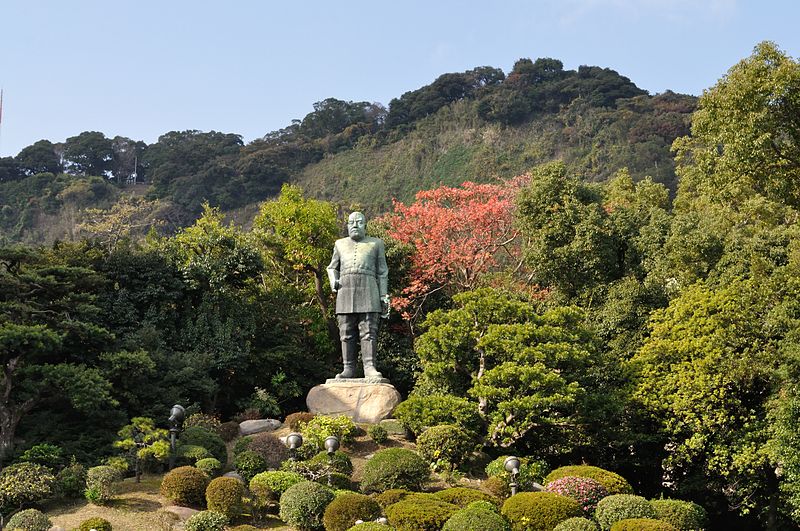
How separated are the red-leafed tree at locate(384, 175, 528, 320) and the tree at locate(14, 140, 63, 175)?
3999cm

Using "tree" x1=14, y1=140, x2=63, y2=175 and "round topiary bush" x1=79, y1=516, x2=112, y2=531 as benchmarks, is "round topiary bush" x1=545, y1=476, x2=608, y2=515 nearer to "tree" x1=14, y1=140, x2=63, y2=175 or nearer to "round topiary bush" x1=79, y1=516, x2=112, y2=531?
"round topiary bush" x1=79, y1=516, x2=112, y2=531

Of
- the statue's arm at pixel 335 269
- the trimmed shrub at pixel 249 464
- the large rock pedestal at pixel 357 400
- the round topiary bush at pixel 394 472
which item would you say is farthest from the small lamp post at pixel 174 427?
the statue's arm at pixel 335 269

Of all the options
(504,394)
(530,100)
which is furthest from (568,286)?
(530,100)

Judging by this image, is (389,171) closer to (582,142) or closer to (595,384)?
(582,142)

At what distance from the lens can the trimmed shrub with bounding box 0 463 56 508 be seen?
45.9 feet

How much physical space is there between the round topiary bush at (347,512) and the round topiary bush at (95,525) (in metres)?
3.31

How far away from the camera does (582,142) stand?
50.1 meters

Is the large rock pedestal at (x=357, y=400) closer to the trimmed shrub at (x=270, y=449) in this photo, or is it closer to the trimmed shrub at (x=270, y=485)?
the trimmed shrub at (x=270, y=449)

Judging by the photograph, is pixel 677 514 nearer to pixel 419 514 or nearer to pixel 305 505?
pixel 419 514

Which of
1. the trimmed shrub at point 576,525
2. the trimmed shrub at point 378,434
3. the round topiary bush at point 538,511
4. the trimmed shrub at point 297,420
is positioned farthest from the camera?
the trimmed shrub at point 297,420

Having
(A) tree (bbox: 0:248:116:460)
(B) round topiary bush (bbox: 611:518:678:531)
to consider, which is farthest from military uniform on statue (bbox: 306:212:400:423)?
(B) round topiary bush (bbox: 611:518:678:531)

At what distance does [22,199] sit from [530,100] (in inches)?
1299

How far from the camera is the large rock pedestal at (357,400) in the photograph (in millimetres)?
18344

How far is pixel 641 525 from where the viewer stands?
40.0 ft
